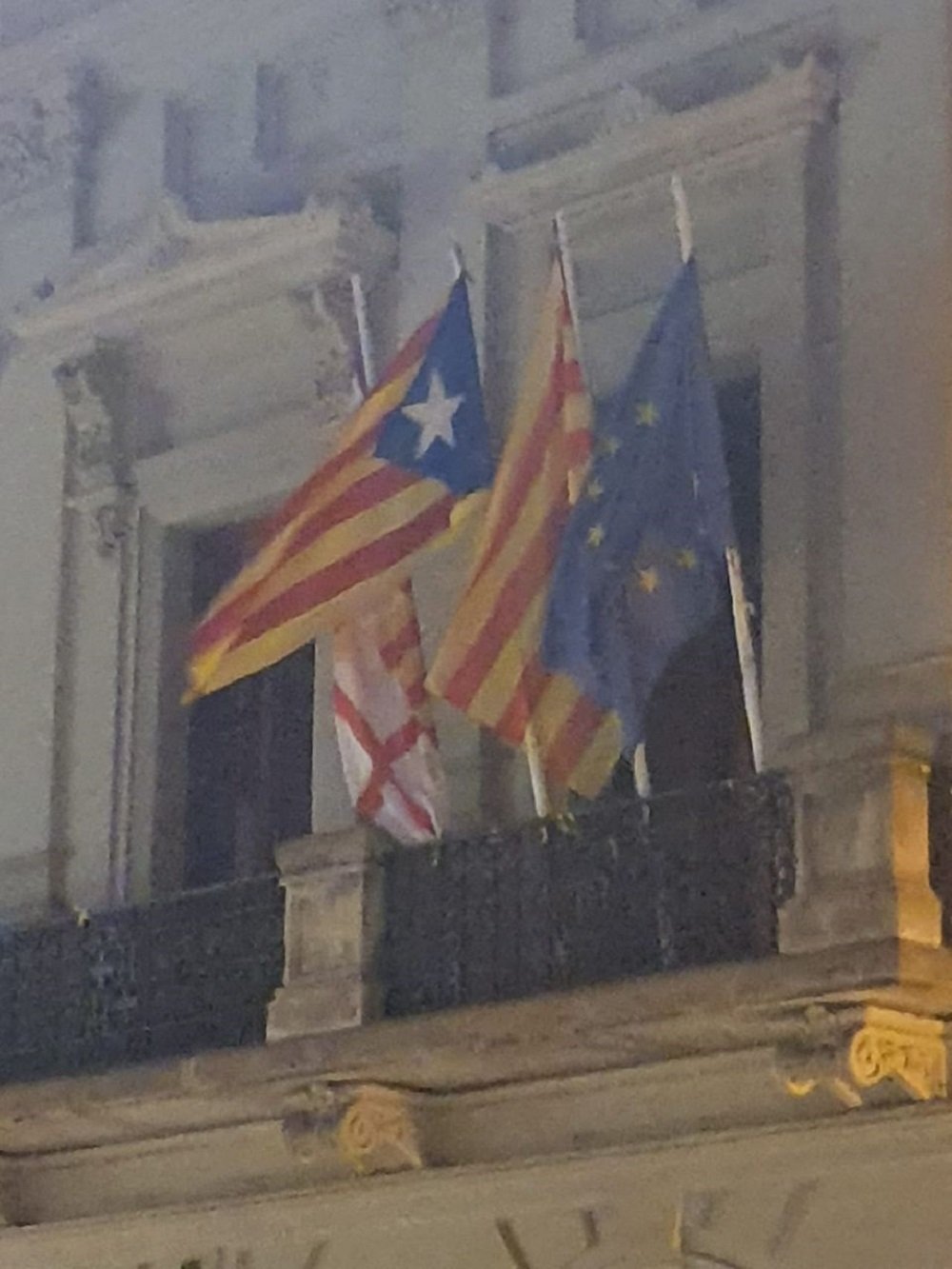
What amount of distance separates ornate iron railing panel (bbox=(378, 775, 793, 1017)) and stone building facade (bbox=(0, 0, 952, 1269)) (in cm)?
19

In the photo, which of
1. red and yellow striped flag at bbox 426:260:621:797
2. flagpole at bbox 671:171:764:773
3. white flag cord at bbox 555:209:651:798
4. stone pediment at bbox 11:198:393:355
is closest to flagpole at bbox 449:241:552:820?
red and yellow striped flag at bbox 426:260:621:797

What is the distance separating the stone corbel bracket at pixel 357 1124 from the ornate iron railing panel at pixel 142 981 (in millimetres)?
505

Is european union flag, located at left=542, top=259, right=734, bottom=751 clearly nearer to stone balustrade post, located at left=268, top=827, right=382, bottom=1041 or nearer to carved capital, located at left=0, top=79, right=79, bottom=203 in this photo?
stone balustrade post, located at left=268, top=827, right=382, bottom=1041

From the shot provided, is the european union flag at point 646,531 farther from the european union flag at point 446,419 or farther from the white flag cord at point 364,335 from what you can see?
the white flag cord at point 364,335

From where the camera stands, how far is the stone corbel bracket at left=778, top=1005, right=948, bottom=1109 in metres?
11.8

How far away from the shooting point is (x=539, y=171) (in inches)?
581

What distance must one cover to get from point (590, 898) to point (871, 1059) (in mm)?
1587

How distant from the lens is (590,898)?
12852 millimetres

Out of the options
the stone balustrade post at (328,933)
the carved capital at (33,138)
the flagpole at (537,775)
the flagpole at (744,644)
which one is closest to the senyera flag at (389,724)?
the stone balustrade post at (328,933)

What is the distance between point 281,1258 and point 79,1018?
1560 mm

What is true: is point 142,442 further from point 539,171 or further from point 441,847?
point 441,847

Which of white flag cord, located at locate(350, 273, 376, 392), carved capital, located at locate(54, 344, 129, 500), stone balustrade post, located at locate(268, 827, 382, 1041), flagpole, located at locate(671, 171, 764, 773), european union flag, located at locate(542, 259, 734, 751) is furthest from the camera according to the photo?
carved capital, located at locate(54, 344, 129, 500)

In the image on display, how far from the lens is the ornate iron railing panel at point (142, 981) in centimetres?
1390

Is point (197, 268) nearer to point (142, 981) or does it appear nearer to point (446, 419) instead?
point (446, 419)
